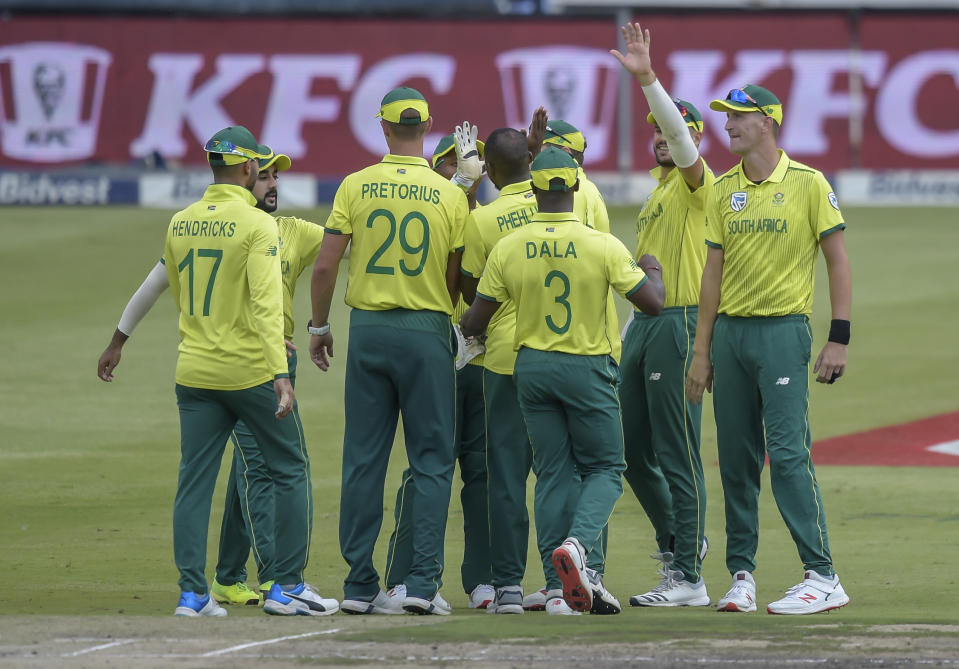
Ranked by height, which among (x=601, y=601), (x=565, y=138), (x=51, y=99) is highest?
(x=51, y=99)

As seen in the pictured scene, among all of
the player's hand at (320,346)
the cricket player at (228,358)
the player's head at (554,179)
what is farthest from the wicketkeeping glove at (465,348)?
the cricket player at (228,358)

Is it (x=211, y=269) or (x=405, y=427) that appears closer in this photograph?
(x=211, y=269)

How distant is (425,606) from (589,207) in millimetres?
2170

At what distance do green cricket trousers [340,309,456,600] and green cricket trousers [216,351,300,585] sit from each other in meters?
0.38

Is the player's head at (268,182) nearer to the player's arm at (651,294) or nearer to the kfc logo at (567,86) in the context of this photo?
the player's arm at (651,294)

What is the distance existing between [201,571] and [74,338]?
11330mm

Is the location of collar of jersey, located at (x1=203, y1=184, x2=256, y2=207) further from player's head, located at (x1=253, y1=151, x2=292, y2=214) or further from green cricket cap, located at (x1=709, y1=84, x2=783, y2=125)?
green cricket cap, located at (x1=709, y1=84, x2=783, y2=125)

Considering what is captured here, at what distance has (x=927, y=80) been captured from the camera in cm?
3256

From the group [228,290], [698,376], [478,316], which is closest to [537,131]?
[478,316]

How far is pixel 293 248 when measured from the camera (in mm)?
8047

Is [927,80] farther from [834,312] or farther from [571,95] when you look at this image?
[834,312]

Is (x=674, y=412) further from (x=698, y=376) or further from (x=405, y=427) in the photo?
(x=405, y=427)

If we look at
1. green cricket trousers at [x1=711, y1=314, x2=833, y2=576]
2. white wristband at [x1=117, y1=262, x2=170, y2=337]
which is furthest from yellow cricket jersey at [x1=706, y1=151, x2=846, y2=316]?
white wristband at [x1=117, y1=262, x2=170, y2=337]

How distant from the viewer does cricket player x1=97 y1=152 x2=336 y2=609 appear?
768 centimetres
